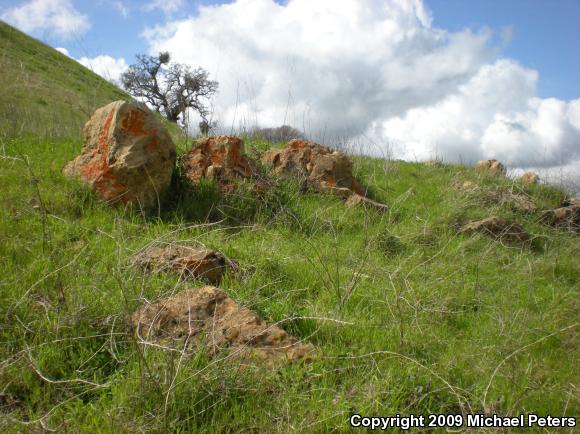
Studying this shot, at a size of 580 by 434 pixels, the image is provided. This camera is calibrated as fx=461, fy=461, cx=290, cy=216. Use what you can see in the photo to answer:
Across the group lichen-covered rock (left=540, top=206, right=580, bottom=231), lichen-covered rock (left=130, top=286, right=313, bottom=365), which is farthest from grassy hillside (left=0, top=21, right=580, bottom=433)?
lichen-covered rock (left=540, top=206, right=580, bottom=231)

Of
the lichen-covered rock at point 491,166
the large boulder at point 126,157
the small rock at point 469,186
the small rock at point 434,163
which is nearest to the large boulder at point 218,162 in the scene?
the large boulder at point 126,157

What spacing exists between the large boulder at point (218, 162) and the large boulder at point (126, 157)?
1.54 ft

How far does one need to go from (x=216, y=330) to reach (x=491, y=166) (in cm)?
926

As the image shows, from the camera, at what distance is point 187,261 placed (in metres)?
3.19

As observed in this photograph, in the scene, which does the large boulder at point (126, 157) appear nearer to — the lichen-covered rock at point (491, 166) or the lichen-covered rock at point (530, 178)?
the lichen-covered rock at point (491, 166)

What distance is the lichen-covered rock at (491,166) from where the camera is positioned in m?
9.75

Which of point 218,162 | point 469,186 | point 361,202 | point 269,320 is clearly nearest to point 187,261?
point 269,320

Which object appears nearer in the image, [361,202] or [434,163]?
[361,202]

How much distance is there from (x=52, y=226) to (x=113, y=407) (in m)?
2.22

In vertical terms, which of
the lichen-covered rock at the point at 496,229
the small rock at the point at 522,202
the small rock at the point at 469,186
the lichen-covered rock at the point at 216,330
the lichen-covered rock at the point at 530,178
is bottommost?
the lichen-covered rock at the point at 216,330

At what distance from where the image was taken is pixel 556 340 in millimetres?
3107

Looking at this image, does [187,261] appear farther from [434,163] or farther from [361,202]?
[434,163]

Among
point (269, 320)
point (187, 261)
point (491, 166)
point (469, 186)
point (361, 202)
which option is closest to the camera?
point (269, 320)

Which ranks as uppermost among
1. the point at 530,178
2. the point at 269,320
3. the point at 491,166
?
the point at 491,166
